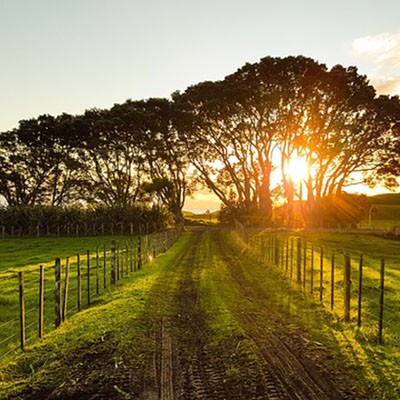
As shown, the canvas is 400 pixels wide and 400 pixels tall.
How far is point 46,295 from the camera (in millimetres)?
17375

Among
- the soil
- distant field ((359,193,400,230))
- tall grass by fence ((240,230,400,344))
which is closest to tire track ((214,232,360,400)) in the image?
the soil

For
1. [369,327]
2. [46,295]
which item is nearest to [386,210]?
[46,295]

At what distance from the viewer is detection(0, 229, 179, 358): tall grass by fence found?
11.3 m

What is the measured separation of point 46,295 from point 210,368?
10830 mm

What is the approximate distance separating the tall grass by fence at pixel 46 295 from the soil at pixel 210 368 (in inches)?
86.4

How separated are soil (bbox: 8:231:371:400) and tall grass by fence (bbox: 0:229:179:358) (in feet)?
7.20

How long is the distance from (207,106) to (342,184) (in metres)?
21.5

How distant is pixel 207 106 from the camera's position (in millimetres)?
51344

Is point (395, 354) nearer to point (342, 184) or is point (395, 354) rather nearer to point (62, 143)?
point (342, 184)

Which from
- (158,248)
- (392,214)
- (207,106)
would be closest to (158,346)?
(158,248)

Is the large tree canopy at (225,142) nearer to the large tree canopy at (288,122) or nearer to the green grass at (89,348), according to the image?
the large tree canopy at (288,122)

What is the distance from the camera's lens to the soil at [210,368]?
7332 mm

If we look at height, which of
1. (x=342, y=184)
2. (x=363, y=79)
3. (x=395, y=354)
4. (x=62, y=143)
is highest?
(x=363, y=79)

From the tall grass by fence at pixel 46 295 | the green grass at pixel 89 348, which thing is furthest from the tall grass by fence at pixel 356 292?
the tall grass by fence at pixel 46 295
